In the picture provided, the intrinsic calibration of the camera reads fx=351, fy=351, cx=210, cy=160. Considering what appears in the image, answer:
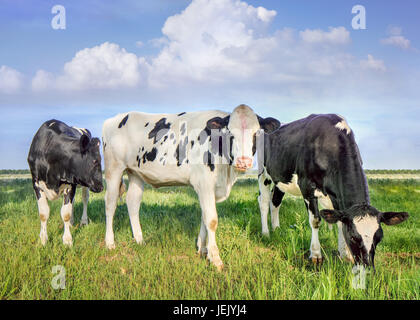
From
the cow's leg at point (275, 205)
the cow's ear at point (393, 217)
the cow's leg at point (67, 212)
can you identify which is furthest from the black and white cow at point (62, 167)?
the cow's ear at point (393, 217)

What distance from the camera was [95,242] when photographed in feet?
23.5

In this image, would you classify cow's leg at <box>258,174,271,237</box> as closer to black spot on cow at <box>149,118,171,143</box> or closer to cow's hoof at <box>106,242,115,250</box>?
black spot on cow at <box>149,118,171,143</box>

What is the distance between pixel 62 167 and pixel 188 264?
3.62 m

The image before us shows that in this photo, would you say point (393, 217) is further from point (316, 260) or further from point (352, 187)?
point (316, 260)

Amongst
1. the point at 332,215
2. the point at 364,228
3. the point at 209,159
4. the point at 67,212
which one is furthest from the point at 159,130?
the point at 364,228

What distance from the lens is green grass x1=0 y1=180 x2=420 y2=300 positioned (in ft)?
14.7

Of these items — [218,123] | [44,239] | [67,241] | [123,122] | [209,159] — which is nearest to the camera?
[218,123]

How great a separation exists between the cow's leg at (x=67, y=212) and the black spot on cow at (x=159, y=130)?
218 cm

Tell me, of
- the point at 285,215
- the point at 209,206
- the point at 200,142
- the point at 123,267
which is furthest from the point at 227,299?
the point at 285,215

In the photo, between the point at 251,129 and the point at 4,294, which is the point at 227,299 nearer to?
the point at 251,129

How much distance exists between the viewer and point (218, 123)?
18.4 feet

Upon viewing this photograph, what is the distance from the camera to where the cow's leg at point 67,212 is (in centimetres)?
696

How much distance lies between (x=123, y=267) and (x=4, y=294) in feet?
5.49

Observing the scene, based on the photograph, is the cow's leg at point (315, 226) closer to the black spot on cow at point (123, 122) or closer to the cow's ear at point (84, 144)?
the black spot on cow at point (123, 122)
